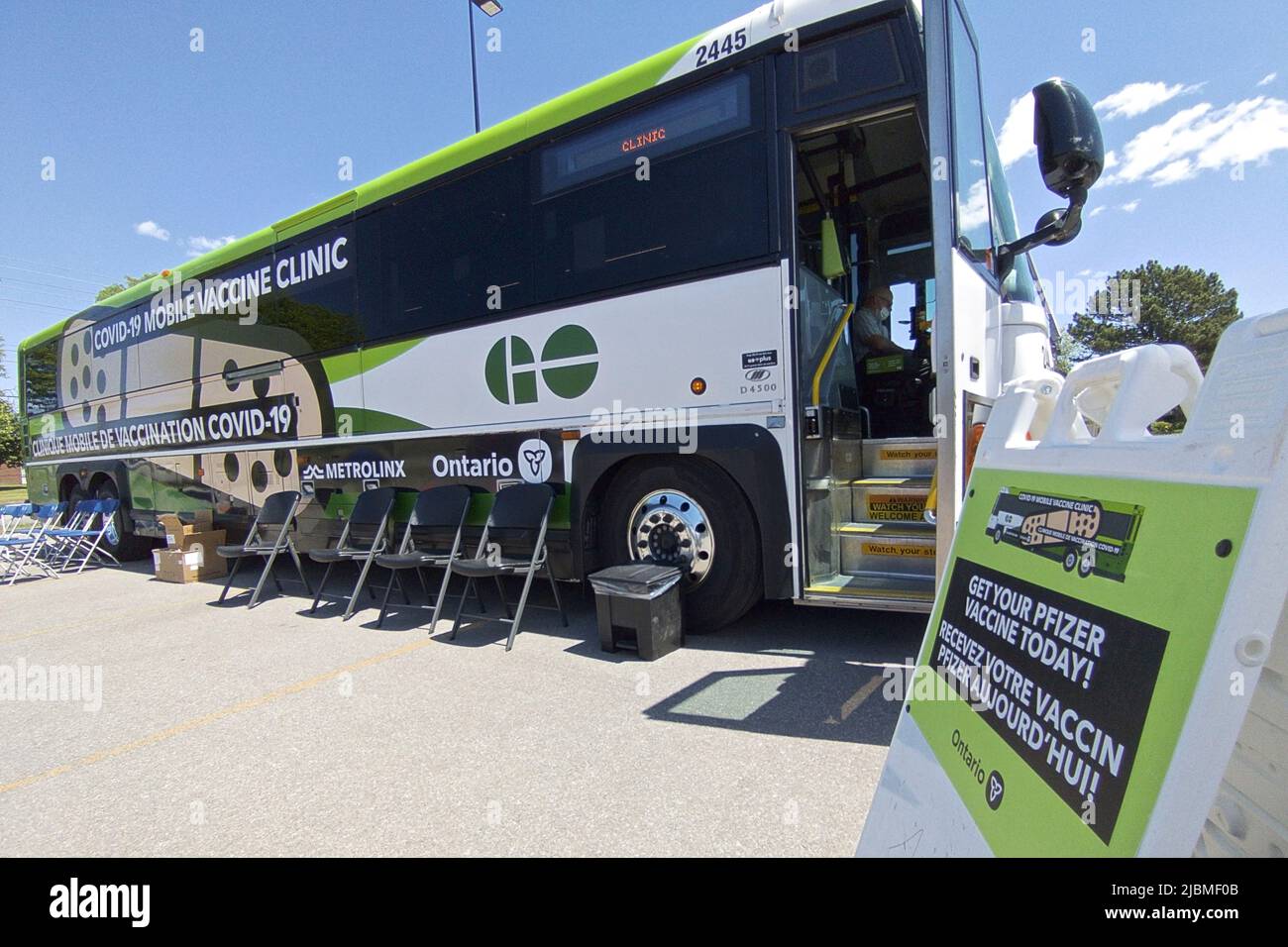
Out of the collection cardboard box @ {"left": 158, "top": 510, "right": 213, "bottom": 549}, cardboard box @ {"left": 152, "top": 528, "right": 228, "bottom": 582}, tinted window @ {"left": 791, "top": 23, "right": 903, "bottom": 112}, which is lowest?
cardboard box @ {"left": 152, "top": 528, "right": 228, "bottom": 582}

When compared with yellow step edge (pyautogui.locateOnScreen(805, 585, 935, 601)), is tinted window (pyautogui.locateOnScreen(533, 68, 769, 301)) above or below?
above

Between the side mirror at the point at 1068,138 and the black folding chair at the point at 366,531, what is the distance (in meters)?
4.96

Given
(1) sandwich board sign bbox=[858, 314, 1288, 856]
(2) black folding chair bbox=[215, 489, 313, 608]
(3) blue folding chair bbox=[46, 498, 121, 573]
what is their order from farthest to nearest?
(3) blue folding chair bbox=[46, 498, 121, 573] → (2) black folding chair bbox=[215, 489, 313, 608] → (1) sandwich board sign bbox=[858, 314, 1288, 856]

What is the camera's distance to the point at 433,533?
211 inches

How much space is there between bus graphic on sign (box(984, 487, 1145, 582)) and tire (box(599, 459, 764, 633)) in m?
2.32

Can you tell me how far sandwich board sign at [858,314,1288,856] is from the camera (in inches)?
33.5

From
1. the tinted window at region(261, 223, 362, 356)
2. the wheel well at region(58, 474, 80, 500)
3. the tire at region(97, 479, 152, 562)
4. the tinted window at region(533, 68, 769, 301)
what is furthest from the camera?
the wheel well at region(58, 474, 80, 500)

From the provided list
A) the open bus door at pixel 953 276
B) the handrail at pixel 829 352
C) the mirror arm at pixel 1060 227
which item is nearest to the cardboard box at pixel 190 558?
the handrail at pixel 829 352

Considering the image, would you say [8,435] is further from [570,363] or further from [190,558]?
[570,363]

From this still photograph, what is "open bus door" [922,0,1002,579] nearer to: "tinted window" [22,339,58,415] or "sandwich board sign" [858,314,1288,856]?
"sandwich board sign" [858,314,1288,856]

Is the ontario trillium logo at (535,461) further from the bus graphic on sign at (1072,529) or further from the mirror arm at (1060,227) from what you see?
the bus graphic on sign at (1072,529)

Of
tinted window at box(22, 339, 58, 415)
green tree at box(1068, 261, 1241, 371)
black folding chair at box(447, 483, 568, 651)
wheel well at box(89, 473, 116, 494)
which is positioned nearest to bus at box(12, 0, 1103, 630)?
black folding chair at box(447, 483, 568, 651)

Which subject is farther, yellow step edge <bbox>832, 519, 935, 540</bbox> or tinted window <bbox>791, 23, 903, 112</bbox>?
yellow step edge <bbox>832, 519, 935, 540</bbox>
